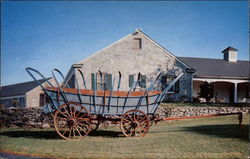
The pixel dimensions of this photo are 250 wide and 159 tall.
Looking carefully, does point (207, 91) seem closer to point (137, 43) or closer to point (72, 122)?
point (137, 43)


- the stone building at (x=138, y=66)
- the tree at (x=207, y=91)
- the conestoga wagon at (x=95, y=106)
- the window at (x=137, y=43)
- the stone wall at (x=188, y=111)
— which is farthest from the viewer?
the tree at (x=207, y=91)

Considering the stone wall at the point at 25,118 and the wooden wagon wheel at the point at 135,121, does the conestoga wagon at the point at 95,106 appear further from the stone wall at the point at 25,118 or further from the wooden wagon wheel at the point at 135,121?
the stone wall at the point at 25,118

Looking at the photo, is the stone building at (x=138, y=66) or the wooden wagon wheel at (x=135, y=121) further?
the stone building at (x=138, y=66)

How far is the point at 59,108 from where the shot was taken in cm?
796

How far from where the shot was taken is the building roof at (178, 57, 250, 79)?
23000mm

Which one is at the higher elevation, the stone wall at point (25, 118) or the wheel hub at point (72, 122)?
the wheel hub at point (72, 122)

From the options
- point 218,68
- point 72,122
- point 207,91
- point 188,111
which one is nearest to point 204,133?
point 72,122

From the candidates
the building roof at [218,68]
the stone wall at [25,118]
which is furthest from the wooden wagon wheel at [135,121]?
the building roof at [218,68]

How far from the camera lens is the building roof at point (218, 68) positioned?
23.0 m

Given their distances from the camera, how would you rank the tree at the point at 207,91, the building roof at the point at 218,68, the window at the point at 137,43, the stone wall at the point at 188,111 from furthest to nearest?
the building roof at the point at 218,68
the tree at the point at 207,91
the window at the point at 137,43
the stone wall at the point at 188,111

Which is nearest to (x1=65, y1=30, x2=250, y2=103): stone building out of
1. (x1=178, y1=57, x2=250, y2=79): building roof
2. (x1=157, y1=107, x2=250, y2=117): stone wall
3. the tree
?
(x1=178, y1=57, x2=250, y2=79): building roof

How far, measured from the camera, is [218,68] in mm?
24672

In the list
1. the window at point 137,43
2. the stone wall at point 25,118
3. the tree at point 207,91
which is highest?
the window at point 137,43

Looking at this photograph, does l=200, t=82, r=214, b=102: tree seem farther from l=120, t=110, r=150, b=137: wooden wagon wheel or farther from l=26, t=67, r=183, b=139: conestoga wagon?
l=120, t=110, r=150, b=137: wooden wagon wheel
